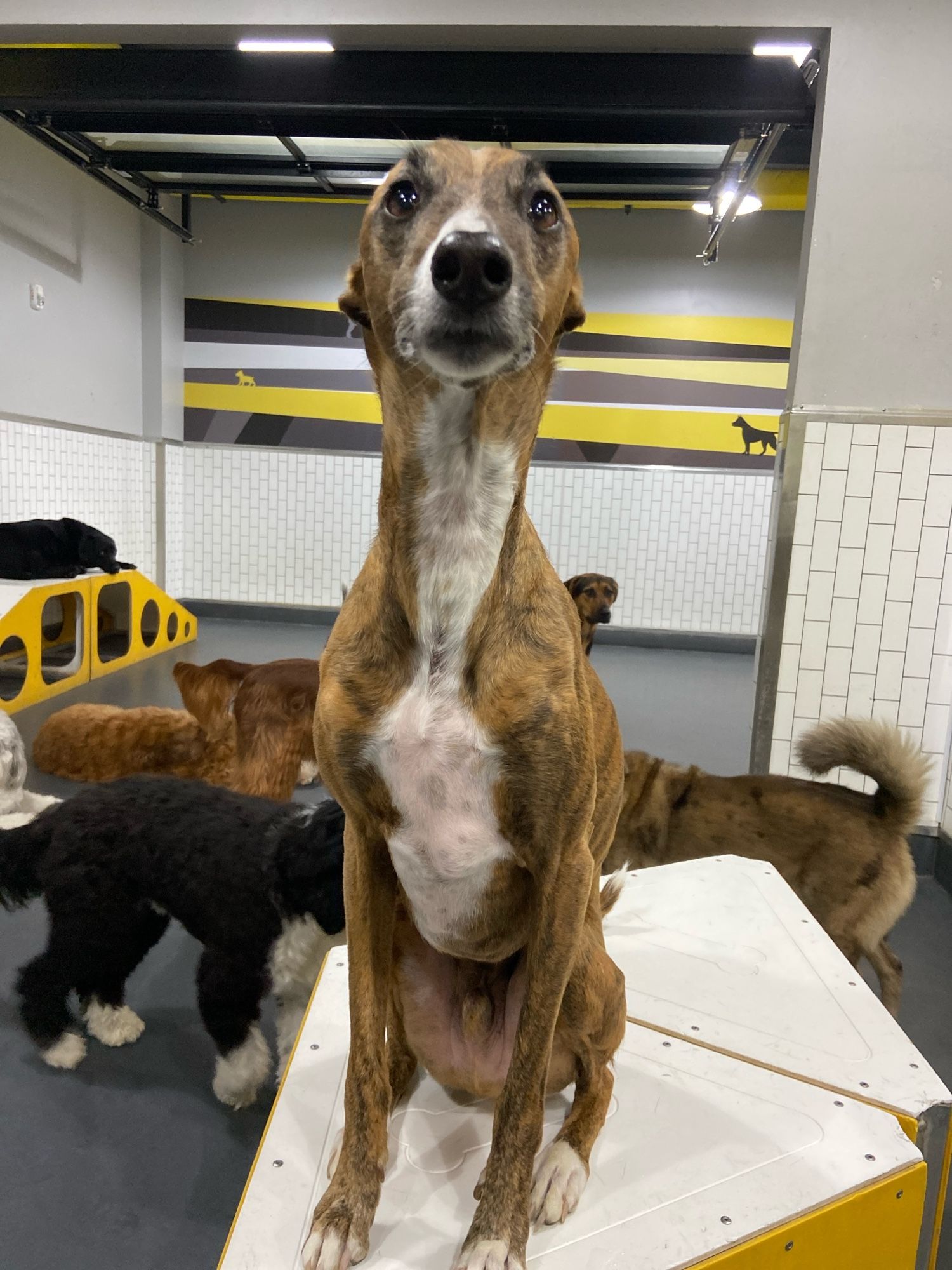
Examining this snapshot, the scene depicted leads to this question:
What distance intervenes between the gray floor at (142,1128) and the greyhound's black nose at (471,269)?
1563 mm

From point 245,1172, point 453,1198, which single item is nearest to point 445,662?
point 453,1198

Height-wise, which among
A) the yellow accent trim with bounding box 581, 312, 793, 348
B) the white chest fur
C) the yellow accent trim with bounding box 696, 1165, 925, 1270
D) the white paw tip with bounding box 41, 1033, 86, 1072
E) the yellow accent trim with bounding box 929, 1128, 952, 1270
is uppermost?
the yellow accent trim with bounding box 581, 312, 793, 348

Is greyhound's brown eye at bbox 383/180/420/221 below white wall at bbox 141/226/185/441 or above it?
below

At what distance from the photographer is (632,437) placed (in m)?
6.83

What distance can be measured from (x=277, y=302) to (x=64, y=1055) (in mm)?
6504

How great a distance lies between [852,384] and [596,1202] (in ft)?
9.03

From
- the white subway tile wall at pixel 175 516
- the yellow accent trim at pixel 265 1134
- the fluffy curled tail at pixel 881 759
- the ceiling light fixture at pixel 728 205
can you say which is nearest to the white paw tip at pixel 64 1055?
the yellow accent trim at pixel 265 1134

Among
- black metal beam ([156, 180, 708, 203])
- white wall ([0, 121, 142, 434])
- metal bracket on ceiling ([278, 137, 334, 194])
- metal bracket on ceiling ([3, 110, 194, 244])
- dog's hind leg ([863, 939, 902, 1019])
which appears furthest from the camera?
black metal beam ([156, 180, 708, 203])

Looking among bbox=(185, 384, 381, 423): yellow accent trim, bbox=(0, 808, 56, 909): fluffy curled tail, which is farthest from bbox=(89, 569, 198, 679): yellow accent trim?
bbox=(0, 808, 56, 909): fluffy curled tail

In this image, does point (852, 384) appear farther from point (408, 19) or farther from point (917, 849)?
point (408, 19)

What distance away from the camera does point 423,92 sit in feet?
11.4

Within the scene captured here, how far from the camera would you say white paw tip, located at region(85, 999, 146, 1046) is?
189 centimetres

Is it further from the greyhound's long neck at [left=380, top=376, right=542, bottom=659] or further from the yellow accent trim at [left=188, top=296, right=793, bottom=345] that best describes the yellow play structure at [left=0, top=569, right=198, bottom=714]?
the greyhound's long neck at [left=380, top=376, right=542, bottom=659]

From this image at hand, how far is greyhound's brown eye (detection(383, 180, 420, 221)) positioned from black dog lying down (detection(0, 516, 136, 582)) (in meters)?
4.52
